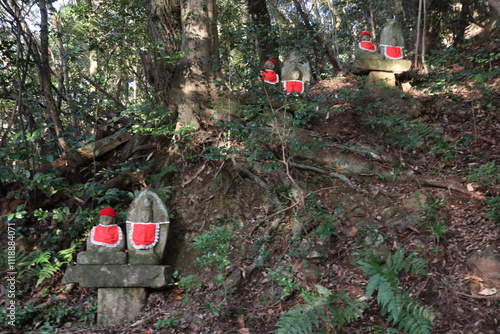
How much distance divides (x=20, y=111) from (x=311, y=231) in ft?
16.6

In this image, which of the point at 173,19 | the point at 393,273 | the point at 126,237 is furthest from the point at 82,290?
the point at 173,19

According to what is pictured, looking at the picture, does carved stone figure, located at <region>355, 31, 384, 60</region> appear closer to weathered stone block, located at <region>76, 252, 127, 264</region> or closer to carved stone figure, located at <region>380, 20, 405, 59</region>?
carved stone figure, located at <region>380, 20, 405, 59</region>

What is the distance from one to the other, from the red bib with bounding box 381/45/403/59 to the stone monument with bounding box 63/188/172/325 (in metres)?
6.42

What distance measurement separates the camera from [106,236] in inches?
191

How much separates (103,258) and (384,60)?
7175mm

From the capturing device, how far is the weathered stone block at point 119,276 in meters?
4.76

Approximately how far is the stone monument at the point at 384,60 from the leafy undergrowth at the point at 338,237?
1.04 m

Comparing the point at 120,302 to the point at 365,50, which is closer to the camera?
the point at 120,302

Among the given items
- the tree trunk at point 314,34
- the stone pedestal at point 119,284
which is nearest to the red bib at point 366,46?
the tree trunk at point 314,34

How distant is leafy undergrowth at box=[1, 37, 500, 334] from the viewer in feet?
11.4

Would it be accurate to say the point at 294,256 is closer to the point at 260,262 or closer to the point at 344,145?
the point at 260,262

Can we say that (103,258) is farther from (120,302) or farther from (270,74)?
(270,74)

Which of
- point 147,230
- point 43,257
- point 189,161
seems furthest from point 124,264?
point 189,161

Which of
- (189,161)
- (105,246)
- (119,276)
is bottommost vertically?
(119,276)
